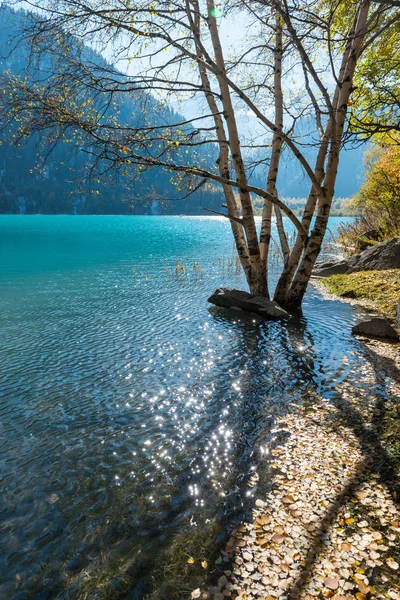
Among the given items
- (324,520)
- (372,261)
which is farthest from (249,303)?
(372,261)

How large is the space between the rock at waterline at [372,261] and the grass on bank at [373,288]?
3.20 feet

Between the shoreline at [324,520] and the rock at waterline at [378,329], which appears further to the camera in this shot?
the rock at waterline at [378,329]

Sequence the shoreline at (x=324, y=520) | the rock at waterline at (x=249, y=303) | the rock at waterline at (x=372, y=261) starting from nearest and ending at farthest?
the shoreline at (x=324, y=520)
the rock at waterline at (x=249, y=303)
the rock at waterline at (x=372, y=261)

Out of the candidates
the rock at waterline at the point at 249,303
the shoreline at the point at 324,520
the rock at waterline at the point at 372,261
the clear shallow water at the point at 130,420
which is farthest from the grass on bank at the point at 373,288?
the shoreline at the point at 324,520

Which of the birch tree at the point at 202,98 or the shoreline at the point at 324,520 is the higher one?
the birch tree at the point at 202,98

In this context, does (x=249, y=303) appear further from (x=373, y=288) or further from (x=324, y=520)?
(x=324, y=520)

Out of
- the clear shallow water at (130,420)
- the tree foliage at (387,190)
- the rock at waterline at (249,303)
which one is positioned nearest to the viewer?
the clear shallow water at (130,420)

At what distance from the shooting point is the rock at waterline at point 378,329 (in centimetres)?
1291

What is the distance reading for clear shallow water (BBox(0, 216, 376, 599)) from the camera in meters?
4.70

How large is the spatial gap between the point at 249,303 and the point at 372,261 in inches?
522

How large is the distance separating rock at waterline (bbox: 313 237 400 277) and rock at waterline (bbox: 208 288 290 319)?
11.8m

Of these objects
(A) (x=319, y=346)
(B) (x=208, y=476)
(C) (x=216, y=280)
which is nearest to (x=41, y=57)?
(B) (x=208, y=476)

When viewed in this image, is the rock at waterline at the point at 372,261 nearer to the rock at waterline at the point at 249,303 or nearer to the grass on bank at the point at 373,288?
the grass on bank at the point at 373,288

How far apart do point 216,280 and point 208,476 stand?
21.0 m
